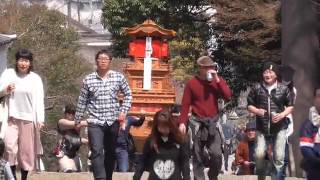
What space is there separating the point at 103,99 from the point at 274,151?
2.15 m

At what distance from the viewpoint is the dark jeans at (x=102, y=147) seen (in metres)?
10.5

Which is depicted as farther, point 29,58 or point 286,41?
point 286,41

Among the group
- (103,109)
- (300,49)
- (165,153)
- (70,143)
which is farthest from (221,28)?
(165,153)

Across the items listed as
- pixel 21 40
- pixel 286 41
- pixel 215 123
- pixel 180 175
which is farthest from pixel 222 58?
pixel 21 40

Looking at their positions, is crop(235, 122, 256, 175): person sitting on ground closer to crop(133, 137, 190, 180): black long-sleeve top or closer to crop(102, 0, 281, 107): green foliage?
crop(133, 137, 190, 180): black long-sleeve top

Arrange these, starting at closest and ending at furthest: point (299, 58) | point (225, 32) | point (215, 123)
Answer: point (215, 123) < point (299, 58) < point (225, 32)

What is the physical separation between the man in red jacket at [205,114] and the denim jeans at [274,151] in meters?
0.48

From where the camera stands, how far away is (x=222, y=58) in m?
25.9

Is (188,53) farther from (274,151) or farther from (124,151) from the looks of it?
(274,151)

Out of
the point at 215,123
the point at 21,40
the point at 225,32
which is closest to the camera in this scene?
the point at 215,123

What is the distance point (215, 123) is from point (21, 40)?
34147mm

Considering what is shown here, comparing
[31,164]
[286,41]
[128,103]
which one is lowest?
[31,164]

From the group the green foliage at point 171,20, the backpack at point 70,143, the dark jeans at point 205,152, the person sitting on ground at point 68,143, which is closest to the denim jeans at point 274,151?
the dark jeans at point 205,152

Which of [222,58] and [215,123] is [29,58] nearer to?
[215,123]
